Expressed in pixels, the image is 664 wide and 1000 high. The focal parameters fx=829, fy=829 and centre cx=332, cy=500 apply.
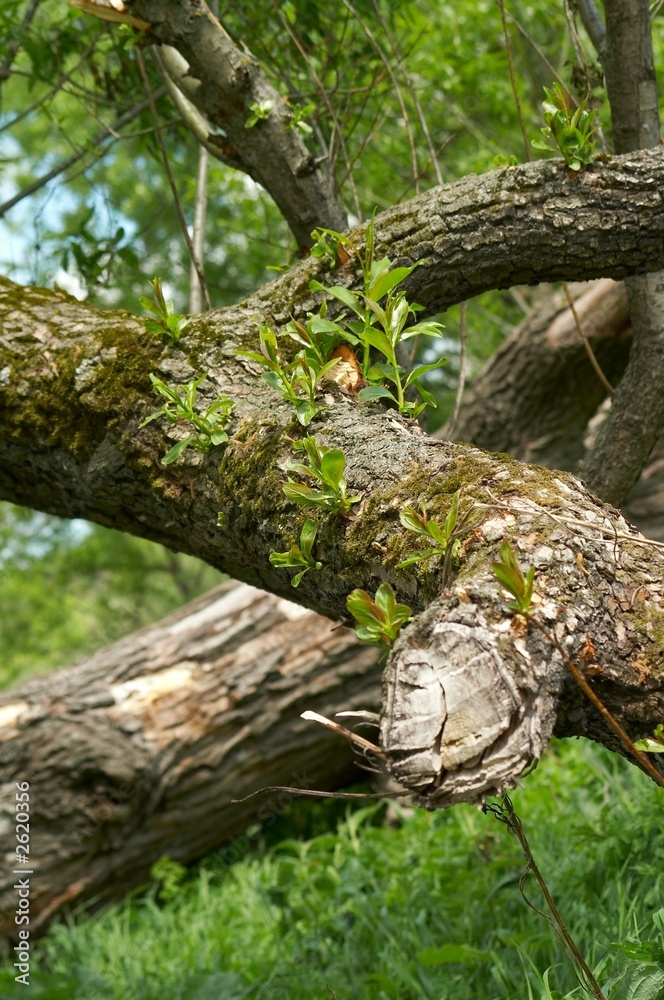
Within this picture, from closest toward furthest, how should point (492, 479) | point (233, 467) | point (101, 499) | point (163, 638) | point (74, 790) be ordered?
point (492, 479) < point (233, 467) < point (101, 499) < point (74, 790) < point (163, 638)

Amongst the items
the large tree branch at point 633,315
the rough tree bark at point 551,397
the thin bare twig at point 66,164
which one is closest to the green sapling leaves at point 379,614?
the large tree branch at point 633,315

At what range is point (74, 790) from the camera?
11.8 ft

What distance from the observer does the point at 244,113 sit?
221 centimetres

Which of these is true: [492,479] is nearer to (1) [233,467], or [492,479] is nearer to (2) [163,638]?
(1) [233,467]

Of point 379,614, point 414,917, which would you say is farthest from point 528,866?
point 414,917

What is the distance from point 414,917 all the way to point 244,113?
2377mm

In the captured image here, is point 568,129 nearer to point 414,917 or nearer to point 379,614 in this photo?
point 379,614

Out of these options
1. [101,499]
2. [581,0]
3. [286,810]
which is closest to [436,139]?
[581,0]

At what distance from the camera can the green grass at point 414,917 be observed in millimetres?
2064

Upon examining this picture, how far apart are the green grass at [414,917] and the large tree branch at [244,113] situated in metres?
1.94

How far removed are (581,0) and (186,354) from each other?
5.09ft

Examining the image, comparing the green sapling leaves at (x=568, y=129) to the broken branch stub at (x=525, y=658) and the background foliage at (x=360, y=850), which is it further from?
the broken branch stub at (x=525, y=658)

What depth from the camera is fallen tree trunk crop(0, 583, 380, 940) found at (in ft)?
11.7

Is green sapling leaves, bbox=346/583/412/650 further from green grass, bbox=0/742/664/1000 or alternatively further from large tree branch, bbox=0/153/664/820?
green grass, bbox=0/742/664/1000
